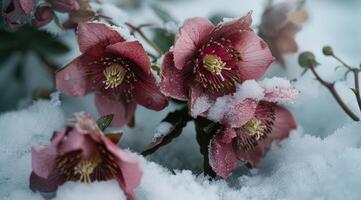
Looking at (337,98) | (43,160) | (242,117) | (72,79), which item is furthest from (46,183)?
(337,98)

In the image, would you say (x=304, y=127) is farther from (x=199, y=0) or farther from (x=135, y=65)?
(x=199, y=0)

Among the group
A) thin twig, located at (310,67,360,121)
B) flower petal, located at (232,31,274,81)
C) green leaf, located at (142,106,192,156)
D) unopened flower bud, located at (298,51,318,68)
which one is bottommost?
green leaf, located at (142,106,192,156)

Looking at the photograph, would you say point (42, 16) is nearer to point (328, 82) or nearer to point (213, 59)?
point (213, 59)

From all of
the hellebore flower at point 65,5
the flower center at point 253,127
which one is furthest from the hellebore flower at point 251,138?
the hellebore flower at point 65,5

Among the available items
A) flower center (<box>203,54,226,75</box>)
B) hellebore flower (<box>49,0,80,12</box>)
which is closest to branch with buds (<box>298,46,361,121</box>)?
flower center (<box>203,54,226,75</box>)

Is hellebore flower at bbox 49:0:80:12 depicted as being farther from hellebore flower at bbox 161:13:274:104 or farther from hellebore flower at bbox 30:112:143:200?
hellebore flower at bbox 30:112:143:200

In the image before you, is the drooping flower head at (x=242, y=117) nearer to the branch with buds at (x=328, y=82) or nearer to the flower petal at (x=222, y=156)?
the flower petal at (x=222, y=156)

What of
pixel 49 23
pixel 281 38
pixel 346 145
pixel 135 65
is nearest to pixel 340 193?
pixel 346 145
